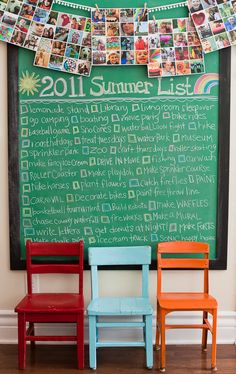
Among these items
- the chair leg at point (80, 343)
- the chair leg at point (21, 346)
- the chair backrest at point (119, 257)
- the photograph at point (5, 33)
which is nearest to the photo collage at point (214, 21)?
the photograph at point (5, 33)

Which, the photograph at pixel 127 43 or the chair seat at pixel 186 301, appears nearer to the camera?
the chair seat at pixel 186 301

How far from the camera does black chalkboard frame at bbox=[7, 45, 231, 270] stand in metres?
3.11

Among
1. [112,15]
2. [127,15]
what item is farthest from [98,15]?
[127,15]

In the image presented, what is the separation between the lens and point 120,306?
2832mm

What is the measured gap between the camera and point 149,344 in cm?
280

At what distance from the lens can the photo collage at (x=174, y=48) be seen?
10.0ft

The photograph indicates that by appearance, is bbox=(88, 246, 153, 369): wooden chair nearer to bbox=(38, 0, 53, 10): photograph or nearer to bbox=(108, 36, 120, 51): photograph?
bbox=(108, 36, 120, 51): photograph

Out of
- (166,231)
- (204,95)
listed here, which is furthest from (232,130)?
(166,231)

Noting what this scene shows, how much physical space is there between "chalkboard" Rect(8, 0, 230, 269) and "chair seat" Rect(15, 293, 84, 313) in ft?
1.17

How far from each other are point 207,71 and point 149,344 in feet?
6.26

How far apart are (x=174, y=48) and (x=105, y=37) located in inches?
19.3

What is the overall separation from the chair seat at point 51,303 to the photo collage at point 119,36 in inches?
64.5

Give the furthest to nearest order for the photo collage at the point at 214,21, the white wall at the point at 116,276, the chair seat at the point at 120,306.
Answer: the white wall at the point at 116,276
the photo collage at the point at 214,21
the chair seat at the point at 120,306

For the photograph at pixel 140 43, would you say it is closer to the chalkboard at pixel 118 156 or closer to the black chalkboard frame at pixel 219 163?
the chalkboard at pixel 118 156
